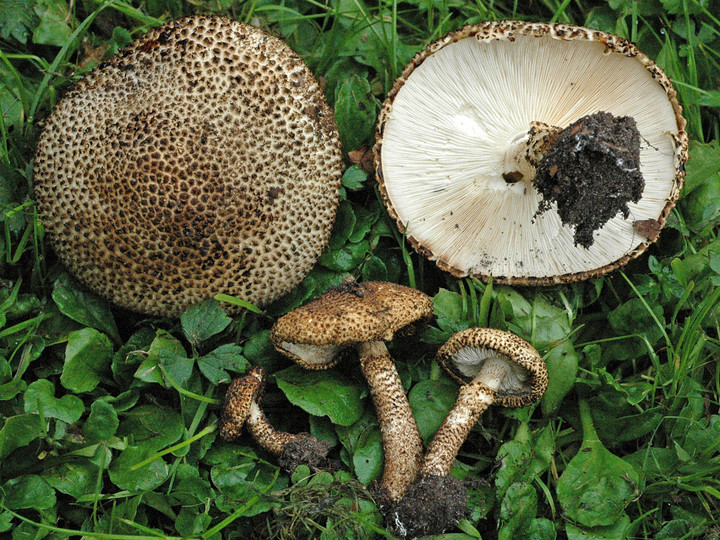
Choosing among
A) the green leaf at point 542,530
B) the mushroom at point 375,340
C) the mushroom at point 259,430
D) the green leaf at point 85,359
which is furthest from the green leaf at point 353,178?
the green leaf at point 542,530

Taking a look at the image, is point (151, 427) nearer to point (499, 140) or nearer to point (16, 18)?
point (499, 140)

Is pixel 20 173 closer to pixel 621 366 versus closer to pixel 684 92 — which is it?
pixel 621 366

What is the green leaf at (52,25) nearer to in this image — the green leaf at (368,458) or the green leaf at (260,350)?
the green leaf at (260,350)

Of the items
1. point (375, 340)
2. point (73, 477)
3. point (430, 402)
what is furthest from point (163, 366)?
point (430, 402)

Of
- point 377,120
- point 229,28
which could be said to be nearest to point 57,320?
point 229,28

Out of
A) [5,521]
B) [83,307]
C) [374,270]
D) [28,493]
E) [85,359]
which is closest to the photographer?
[5,521]

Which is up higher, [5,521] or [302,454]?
Result: [302,454]

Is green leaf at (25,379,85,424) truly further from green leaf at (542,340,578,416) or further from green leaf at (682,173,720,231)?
green leaf at (682,173,720,231)

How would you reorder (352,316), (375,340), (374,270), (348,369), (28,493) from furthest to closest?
Answer: (374,270)
(348,369)
(375,340)
(352,316)
(28,493)
